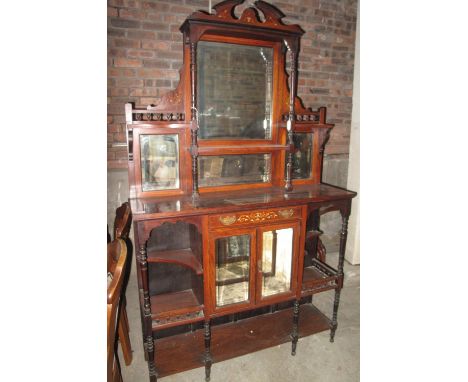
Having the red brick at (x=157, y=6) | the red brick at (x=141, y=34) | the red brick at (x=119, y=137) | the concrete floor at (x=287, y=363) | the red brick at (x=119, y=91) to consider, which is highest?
the red brick at (x=157, y=6)

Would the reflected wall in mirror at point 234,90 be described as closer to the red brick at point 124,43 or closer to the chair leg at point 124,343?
the red brick at point 124,43

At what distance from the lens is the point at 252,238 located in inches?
76.4

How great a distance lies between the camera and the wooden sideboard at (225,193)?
1882 millimetres

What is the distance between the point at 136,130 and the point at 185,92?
0.42m

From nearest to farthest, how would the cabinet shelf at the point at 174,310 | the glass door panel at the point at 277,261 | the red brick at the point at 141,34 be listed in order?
the cabinet shelf at the point at 174,310 < the glass door panel at the point at 277,261 < the red brick at the point at 141,34

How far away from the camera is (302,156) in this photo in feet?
8.10

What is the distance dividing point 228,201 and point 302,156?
2.87 feet

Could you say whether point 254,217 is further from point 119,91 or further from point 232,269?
point 119,91

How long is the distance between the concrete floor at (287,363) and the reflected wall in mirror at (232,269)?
0.50 meters

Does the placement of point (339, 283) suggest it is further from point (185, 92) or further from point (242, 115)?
point (185, 92)

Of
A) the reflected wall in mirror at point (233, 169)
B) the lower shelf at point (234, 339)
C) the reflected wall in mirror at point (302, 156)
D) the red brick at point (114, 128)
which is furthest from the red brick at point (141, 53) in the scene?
the lower shelf at point (234, 339)

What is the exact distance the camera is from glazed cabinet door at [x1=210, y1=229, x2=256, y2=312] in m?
1.92
